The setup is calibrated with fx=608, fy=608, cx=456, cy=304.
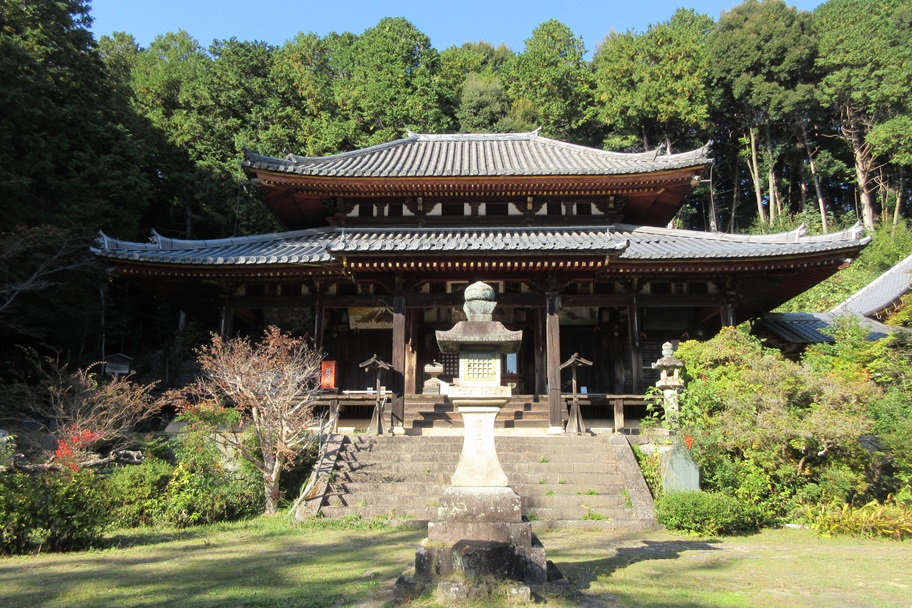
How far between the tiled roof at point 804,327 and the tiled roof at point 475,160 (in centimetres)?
576

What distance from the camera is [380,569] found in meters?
6.91

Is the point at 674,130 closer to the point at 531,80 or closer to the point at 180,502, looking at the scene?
the point at 531,80

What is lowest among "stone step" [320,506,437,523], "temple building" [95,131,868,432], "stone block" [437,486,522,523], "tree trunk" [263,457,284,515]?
"stone step" [320,506,437,523]

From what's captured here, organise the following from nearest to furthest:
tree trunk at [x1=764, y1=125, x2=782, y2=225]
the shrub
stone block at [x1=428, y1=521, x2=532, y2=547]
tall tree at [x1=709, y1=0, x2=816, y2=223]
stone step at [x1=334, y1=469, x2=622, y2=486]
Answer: stone block at [x1=428, y1=521, x2=532, y2=547]
the shrub
stone step at [x1=334, y1=469, x2=622, y2=486]
tall tree at [x1=709, y1=0, x2=816, y2=223]
tree trunk at [x1=764, y1=125, x2=782, y2=225]

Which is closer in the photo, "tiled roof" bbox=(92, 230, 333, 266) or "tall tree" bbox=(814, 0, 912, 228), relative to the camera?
"tiled roof" bbox=(92, 230, 333, 266)

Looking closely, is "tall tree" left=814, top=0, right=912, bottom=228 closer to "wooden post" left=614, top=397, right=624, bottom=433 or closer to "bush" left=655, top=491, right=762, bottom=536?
"wooden post" left=614, top=397, right=624, bottom=433

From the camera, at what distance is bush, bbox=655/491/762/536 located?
9.14m

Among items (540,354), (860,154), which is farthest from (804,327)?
(860,154)

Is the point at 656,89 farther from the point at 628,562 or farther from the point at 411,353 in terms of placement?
the point at 628,562

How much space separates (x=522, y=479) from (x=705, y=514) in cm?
305

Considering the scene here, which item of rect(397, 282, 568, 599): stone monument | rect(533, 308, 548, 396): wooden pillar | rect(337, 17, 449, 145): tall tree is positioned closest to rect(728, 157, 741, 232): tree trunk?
rect(337, 17, 449, 145): tall tree

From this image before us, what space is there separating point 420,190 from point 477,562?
42.3ft

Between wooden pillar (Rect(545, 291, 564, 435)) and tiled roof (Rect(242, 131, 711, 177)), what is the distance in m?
4.27

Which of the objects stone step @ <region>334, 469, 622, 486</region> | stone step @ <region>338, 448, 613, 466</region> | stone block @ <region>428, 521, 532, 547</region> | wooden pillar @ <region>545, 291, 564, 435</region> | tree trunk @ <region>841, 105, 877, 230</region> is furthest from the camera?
tree trunk @ <region>841, 105, 877, 230</region>
